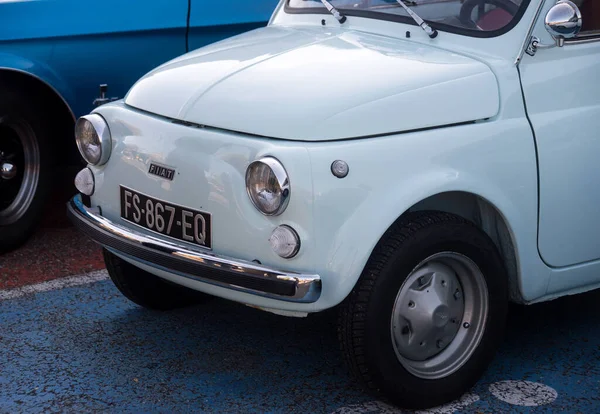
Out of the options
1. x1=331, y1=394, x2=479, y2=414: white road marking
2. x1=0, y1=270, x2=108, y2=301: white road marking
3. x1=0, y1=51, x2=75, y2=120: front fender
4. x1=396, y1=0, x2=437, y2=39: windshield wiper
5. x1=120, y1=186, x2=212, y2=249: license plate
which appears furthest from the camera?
x1=0, y1=51, x2=75, y2=120: front fender

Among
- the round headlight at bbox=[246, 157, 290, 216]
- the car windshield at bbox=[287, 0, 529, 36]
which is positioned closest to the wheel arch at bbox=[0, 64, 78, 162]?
the car windshield at bbox=[287, 0, 529, 36]

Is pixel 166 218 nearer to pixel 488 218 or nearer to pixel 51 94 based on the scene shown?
pixel 488 218

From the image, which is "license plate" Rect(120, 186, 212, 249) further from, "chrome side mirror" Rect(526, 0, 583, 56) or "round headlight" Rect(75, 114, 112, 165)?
"chrome side mirror" Rect(526, 0, 583, 56)

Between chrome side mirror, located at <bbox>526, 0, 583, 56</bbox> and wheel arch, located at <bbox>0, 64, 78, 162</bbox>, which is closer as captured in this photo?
chrome side mirror, located at <bbox>526, 0, 583, 56</bbox>

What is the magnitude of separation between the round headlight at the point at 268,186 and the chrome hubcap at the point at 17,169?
2221mm

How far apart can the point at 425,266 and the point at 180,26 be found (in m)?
2.51

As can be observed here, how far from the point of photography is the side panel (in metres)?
4.83

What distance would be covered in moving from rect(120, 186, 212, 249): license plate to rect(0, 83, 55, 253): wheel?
1.61m

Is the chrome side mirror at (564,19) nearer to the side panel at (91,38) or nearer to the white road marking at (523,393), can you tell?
the white road marking at (523,393)

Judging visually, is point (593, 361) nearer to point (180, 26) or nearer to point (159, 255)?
point (159, 255)

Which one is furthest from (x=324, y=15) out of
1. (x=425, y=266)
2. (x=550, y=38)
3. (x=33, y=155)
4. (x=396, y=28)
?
(x=33, y=155)

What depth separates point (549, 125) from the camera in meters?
3.52

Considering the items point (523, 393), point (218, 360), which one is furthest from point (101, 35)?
point (523, 393)

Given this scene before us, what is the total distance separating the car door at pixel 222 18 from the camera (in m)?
5.38
